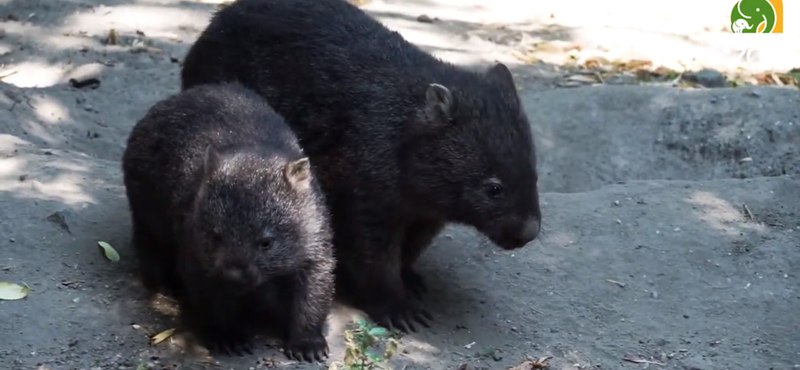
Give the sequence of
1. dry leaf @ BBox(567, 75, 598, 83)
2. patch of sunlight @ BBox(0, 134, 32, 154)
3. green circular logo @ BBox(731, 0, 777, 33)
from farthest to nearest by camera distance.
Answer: green circular logo @ BBox(731, 0, 777, 33) → dry leaf @ BBox(567, 75, 598, 83) → patch of sunlight @ BBox(0, 134, 32, 154)

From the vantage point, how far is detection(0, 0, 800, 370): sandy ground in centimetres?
616

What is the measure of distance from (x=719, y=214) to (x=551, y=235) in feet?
4.22

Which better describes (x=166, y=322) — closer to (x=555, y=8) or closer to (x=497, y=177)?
(x=497, y=177)

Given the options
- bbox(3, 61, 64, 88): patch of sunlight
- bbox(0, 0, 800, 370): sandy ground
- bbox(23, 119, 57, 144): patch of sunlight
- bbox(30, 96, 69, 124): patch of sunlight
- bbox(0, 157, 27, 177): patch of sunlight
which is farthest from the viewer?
bbox(3, 61, 64, 88): patch of sunlight

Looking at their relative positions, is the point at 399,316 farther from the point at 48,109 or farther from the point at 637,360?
the point at 48,109

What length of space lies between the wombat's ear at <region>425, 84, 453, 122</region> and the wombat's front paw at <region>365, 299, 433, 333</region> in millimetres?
1195

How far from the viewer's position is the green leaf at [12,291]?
19.4ft

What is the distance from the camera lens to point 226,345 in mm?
5914

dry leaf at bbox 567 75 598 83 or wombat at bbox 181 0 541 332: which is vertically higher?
wombat at bbox 181 0 541 332

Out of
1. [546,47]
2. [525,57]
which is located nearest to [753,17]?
[546,47]

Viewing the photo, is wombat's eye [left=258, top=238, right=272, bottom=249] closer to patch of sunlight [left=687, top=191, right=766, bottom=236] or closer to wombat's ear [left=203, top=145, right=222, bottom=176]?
wombat's ear [left=203, top=145, right=222, bottom=176]

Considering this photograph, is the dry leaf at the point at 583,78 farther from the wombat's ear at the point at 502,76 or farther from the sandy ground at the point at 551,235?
the wombat's ear at the point at 502,76

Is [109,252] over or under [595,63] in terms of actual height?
under

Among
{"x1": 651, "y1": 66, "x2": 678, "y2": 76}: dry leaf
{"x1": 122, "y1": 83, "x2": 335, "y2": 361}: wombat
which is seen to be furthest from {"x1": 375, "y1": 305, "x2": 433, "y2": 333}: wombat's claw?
{"x1": 651, "y1": 66, "x2": 678, "y2": 76}: dry leaf
